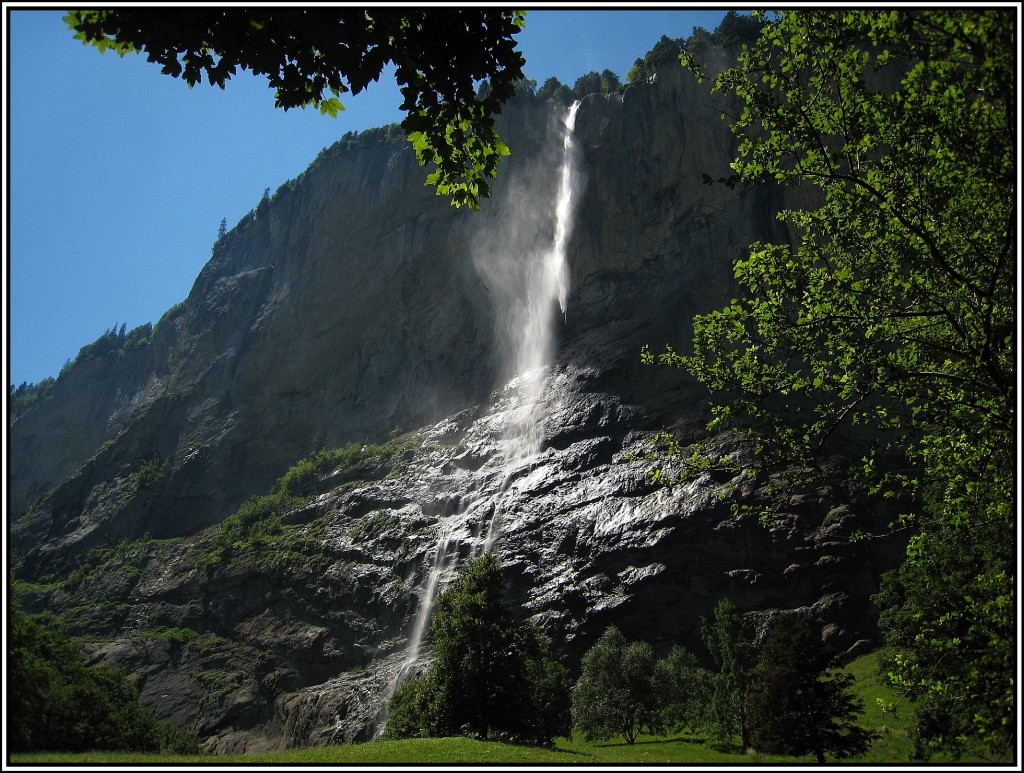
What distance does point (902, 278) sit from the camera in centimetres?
995

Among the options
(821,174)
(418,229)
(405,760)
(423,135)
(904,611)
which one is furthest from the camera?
(418,229)

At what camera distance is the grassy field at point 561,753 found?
36.1ft

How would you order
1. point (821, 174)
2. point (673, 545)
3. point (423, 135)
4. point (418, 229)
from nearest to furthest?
1. point (423, 135)
2. point (821, 174)
3. point (673, 545)
4. point (418, 229)

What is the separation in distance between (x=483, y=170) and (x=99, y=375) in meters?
175

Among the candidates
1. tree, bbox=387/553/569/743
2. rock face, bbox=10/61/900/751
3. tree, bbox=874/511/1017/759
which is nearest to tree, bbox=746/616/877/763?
tree, bbox=874/511/1017/759

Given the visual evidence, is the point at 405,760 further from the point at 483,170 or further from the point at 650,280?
the point at 650,280

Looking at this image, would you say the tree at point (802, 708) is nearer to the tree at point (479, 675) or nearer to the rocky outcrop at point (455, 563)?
the tree at point (479, 675)

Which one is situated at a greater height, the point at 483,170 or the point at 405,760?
the point at 483,170

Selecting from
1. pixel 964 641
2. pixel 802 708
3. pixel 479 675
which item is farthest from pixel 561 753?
pixel 964 641

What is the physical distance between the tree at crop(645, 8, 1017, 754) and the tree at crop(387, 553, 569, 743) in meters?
18.9

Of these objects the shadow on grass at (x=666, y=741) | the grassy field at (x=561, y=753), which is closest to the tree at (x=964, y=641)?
the grassy field at (x=561, y=753)

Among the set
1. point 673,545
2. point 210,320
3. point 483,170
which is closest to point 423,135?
point 483,170

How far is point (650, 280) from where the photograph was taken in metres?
88.6

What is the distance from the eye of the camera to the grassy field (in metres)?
11.0
